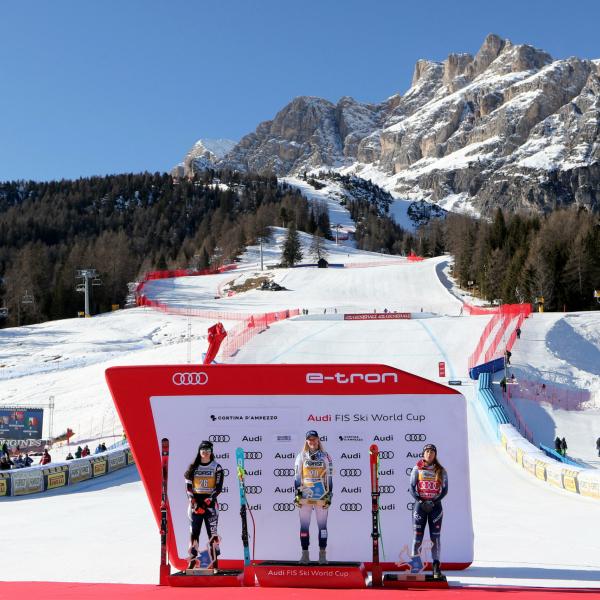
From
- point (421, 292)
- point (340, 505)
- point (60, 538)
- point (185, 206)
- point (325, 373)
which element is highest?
point (185, 206)

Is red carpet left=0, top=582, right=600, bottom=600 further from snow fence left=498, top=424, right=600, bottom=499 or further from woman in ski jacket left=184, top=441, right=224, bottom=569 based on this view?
snow fence left=498, top=424, right=600, bottom=499

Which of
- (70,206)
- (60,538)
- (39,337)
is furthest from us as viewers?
(70,206)

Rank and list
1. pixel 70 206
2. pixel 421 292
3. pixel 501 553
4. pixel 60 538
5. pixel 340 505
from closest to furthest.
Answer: pixel 340 505 → pixel 501 553 → pixel 60 538 → pixel 421 292 → pixel 70 206

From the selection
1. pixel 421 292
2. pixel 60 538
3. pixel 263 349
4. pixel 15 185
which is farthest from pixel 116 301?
pixel 15 185

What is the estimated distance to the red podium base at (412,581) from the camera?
567 cm

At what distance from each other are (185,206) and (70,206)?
25535 mm

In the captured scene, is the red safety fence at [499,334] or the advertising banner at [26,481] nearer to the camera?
the advertising banner at [26,481]

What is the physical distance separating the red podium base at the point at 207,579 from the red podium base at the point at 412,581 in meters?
1.27

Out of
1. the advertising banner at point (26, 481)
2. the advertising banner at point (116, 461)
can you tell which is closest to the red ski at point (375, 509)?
the advertising banner at point (26, 481)

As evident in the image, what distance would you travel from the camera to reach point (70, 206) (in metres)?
150

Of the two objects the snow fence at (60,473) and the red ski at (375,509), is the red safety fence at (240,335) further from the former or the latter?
the red ski at (375,509)

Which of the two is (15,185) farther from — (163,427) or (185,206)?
(163,427)

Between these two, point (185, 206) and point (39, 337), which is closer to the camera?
point (39, 337)

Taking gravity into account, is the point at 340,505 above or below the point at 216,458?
below
